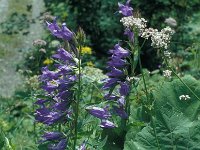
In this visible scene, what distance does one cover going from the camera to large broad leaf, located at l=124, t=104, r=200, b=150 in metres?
2.01

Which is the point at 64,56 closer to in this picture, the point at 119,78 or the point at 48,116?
the point at 48,116

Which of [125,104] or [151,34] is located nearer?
[151,34]

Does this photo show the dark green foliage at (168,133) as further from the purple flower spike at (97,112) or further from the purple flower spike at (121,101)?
the purple flower spike at (121,101)

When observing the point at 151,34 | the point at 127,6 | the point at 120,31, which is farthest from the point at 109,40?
the point at 151,34

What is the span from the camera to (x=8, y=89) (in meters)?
8.62

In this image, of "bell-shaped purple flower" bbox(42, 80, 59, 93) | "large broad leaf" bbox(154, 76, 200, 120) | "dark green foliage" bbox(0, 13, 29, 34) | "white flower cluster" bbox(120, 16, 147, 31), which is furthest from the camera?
"dark green foliage" bbox(0, 13, 29, 34)

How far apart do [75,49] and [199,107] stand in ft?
2.01

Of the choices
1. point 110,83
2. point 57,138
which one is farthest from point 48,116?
point 110,83

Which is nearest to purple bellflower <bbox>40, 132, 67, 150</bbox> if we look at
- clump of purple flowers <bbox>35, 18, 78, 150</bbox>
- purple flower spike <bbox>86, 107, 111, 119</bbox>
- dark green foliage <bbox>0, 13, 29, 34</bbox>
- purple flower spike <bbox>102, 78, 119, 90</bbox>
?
clump of purple flowers <bbox>35, 18, 78, 150</bbox>

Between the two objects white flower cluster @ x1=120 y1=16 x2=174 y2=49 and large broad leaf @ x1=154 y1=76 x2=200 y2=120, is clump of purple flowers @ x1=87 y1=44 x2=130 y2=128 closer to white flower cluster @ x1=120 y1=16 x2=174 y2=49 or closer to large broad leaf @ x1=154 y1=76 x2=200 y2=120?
large broad leaf @ x1=154 y1=76 x2=200 y2=120

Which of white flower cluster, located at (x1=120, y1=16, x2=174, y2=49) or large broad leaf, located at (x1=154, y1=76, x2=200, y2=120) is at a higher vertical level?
white flower cluster, located at (x1=120, y1=16, x2=174, y2=49)

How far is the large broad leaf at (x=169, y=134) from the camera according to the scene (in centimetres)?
201

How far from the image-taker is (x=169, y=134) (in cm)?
203

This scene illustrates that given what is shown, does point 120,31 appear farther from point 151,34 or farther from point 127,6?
point 151,34
